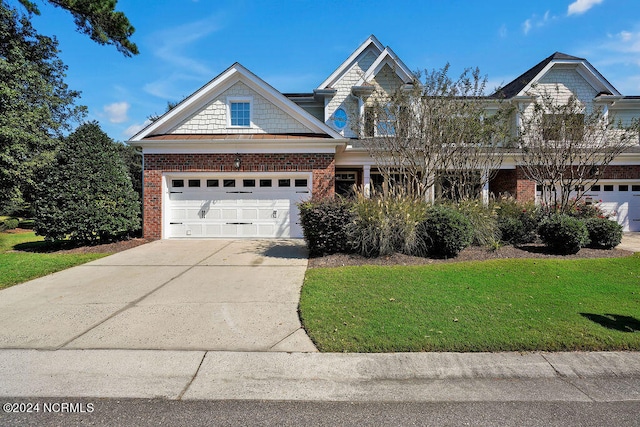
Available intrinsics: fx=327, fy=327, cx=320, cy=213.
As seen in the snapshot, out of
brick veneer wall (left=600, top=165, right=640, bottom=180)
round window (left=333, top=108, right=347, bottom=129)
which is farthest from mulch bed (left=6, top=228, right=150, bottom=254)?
brick veneer wall (left=600, top=165, right=640, bottom=180)

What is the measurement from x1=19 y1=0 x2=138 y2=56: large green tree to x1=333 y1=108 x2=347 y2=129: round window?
29.7ft

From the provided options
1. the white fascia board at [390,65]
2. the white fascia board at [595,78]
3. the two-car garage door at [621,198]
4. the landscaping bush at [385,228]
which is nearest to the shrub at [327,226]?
the landscaping bush at [385,228]

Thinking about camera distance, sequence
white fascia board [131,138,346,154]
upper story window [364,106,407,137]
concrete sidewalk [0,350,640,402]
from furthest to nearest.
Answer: white fascia board [131,138,346,154] → upper story window [364,106,407,137] → concrete sidewalk [0,350,640,402]

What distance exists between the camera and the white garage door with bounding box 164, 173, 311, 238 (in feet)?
38.7

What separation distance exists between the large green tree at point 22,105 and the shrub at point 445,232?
17.3m

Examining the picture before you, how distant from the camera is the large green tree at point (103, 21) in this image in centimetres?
1323

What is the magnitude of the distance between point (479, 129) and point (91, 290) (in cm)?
1051

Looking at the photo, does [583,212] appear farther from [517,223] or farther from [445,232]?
[445,232]

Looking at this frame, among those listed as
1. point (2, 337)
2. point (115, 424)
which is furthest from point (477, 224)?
point (2, 337)

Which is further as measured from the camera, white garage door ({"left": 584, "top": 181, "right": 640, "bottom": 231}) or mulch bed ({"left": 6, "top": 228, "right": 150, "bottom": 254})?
white garage door ({"left": 584, "top": 181, "right": 640, "bottom": 231})

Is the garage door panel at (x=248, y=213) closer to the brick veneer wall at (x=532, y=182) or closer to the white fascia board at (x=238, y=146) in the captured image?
the white fascia board at (x=238, y=146)

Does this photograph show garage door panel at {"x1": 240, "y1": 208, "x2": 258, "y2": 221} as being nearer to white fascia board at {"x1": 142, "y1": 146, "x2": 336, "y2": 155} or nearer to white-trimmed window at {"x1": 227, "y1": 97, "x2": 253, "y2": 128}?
white fascia board at {"x1": 142, "y1": 146, "x2": 336, "y2": 155}

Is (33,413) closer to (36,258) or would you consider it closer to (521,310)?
(521,310)

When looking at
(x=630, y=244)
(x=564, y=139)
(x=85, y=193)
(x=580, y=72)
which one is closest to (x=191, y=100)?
(x=85, y=193)
